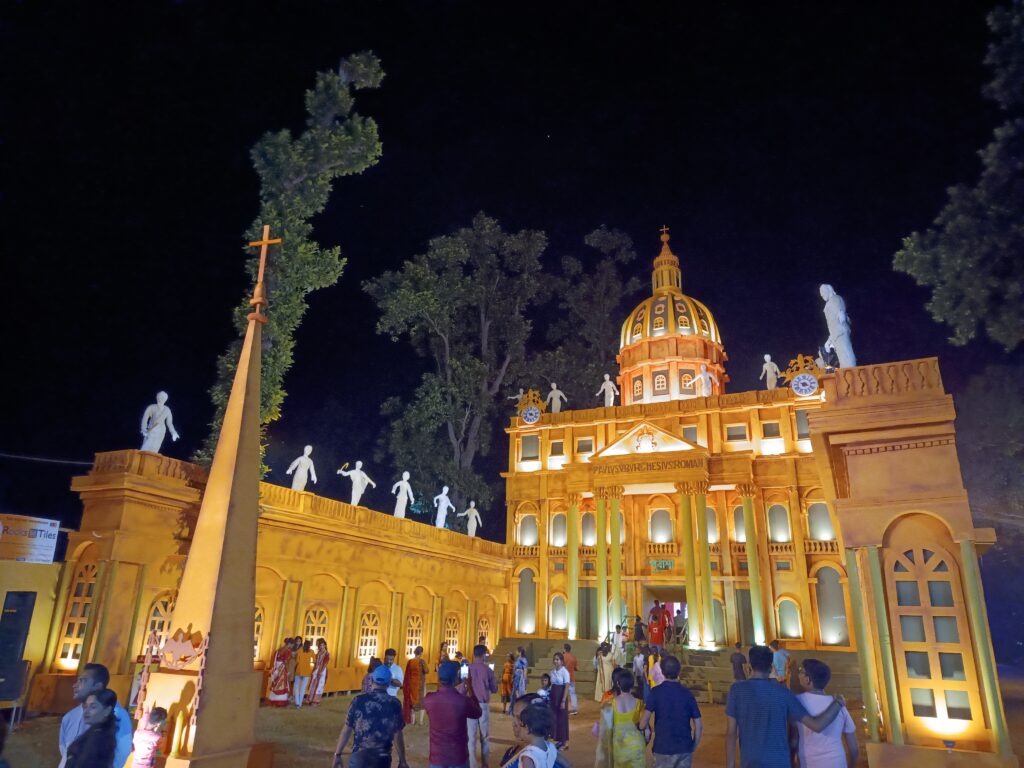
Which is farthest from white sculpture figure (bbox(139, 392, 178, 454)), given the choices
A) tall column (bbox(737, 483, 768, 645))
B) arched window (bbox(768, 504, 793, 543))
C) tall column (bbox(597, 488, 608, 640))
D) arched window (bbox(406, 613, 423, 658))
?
arched window (bbox(768, 504, 793, 543))

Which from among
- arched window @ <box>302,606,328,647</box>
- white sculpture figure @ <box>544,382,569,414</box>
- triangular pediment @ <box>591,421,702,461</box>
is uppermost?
white sculpture figure @ <box>544,382,569,414</box>

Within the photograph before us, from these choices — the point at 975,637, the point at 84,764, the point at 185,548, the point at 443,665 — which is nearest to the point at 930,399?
the point at 975,637

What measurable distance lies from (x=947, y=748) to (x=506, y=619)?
23.3m

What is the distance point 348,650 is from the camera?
65.0ft

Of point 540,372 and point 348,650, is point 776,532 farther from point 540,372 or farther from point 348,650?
point 348,650

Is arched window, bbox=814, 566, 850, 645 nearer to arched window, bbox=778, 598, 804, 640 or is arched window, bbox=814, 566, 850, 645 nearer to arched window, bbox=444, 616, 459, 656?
arched window, bbox=778, 598, 804, 640

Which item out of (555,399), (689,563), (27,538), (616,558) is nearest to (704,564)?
(689,563)

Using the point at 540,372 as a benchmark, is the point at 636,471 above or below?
below

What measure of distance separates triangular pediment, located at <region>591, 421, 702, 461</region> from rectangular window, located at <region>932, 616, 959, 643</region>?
20063 mm

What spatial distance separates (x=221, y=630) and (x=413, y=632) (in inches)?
683

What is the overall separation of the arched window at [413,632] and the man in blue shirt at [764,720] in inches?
742

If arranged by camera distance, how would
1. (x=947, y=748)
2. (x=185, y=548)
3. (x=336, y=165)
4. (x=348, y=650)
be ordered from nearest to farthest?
(x=947, y=748) → (x=185, y=548) → (x=336, y=165) → (x=348, y=650)

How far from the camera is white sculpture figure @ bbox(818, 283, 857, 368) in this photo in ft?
37.2

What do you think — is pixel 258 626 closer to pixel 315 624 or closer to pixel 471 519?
pixel 315 624
